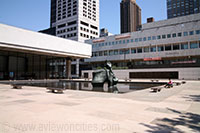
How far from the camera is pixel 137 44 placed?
6025cm

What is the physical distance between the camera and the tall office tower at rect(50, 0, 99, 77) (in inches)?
3182

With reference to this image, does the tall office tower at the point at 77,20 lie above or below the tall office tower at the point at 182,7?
below

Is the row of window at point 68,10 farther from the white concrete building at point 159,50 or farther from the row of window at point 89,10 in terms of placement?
the white concrete building at point 159,50

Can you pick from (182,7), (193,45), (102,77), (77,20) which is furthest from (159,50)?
(182,7)

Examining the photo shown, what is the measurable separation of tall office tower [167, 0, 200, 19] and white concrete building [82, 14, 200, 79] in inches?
4103

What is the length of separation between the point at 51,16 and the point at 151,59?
321 ft

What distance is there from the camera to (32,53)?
40438 millimetres

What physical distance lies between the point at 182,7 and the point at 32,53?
153 meters

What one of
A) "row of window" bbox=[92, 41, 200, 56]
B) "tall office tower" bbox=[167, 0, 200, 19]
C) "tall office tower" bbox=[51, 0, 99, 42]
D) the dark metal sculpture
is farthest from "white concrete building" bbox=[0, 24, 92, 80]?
"tall office tower" bbox=[167, 0, 200, 19]

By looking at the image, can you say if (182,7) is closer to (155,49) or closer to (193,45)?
(155,49)

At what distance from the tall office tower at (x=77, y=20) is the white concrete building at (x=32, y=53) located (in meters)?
30.7

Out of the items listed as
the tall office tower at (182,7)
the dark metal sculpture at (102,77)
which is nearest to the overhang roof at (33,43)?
the dark metal sculpture at (102,77)

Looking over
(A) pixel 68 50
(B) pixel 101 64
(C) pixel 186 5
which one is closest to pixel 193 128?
(A) pixel 68 50

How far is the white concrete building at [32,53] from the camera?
102 feet
